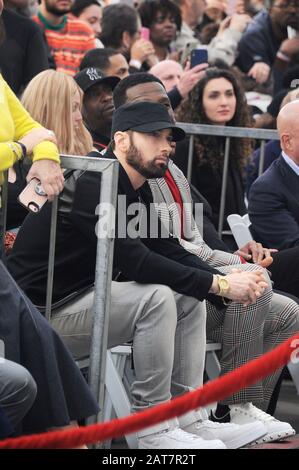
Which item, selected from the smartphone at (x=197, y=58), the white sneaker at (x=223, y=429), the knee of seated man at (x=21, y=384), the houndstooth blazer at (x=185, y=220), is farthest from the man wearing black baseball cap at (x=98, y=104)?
the knee of seated man at (x=21, y=384)

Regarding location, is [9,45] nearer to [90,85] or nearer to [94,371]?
[90,85]

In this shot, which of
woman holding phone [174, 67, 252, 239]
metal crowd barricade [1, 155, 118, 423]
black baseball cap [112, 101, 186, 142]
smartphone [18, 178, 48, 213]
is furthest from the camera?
woman holding phone [174, 67, 252, 239]

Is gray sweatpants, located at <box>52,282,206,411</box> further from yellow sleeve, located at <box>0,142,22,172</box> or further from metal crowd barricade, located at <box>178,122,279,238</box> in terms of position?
metal crowd barricade, located at <box>178,122,279,238</box>

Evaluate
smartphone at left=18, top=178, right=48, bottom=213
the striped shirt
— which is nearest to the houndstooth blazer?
smartphone at left=18, top=178, right=48, bottom=213

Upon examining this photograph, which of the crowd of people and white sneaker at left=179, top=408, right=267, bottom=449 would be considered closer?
the crowd of people

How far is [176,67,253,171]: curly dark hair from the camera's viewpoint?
8.00 meters

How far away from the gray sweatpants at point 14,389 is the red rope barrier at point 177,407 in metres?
0.45

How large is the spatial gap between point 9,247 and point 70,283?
53cm

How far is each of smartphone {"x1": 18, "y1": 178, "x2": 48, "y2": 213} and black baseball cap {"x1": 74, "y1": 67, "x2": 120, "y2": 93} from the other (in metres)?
2.42

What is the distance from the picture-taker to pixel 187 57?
32.3ft

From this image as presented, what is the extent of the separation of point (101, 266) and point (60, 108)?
1636 millimetres

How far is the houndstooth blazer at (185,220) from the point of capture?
627 cm

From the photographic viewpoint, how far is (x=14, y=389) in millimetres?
4379
